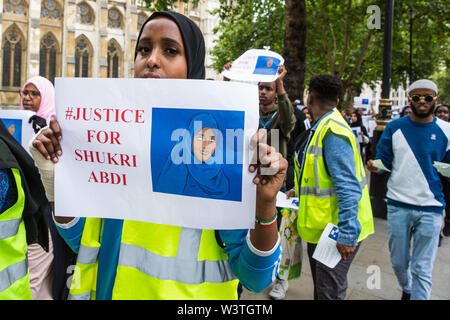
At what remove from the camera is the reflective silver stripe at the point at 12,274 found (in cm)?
158

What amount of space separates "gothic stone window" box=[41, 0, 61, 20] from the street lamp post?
33.1m

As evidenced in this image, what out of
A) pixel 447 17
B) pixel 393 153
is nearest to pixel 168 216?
pixel 393 153

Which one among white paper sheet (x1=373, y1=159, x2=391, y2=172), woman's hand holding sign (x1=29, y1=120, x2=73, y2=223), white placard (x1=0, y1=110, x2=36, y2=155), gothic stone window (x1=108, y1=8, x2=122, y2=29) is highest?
gothic stone window (x1=108, y1=8, x2=122, y2=29)

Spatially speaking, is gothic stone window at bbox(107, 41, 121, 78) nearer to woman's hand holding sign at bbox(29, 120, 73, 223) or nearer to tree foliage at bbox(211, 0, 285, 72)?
tree foliage at bbox(211, 0, 285, 72)

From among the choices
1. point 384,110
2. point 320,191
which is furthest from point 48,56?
point 320,191

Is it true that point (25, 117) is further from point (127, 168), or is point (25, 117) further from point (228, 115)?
point (228, 115)

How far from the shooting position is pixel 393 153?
3.63m

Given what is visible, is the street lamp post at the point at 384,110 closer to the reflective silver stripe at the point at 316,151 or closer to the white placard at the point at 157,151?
the reflective silver stripe at the point at 316,151

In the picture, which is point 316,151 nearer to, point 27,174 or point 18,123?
point 27,174

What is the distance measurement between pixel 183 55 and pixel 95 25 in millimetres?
36410

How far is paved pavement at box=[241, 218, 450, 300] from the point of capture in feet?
12.3

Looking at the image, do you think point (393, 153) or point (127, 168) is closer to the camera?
point (127, 168)

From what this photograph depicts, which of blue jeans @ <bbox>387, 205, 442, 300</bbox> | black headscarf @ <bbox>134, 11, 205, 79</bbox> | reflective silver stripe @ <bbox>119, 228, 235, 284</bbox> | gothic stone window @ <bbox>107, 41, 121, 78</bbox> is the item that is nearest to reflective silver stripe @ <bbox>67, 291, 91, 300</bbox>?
reflective silver stripe @ <bbox>119, 228, 235, 284</bbox>
